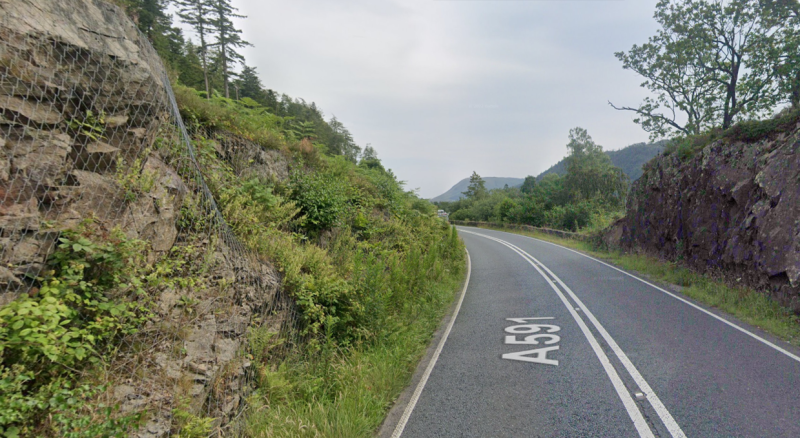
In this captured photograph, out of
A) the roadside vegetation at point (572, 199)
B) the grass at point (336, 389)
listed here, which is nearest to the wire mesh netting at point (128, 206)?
the grass at point (336, 389)

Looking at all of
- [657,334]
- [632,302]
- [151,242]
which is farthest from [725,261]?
[151,242]

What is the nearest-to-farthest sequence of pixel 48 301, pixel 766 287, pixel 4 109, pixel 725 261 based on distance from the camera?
pixel 48 301
pixel 4 109
pixel 766 287
pixel 725 261

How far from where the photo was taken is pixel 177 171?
492cm

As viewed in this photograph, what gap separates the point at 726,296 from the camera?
7.97 metres

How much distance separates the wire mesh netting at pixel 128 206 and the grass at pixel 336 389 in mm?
344

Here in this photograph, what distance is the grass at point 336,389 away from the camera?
12.3ft

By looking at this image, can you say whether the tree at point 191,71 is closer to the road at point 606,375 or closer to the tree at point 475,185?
the road at point 606,375

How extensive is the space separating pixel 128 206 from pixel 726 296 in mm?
11472

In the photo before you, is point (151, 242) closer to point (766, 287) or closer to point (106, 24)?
point (106, 24)

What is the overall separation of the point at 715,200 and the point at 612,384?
9.28 meters

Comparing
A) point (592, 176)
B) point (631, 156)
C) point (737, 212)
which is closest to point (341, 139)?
point (737, 212)

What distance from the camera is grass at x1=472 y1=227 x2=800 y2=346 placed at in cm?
629

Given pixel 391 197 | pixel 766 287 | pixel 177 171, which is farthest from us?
pixel 391 197

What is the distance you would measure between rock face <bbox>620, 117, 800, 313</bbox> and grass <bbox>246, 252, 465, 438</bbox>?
25.5ft
